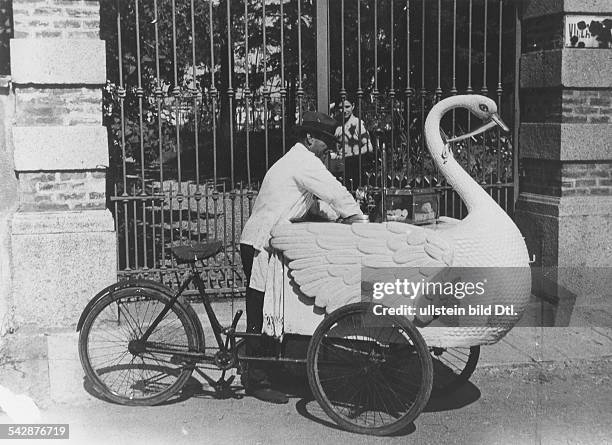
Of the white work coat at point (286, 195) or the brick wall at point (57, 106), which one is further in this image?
the brick wall at point (57, 106)

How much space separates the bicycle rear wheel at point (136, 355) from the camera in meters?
4.96

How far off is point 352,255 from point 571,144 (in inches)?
140

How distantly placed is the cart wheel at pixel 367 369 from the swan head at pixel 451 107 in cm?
128

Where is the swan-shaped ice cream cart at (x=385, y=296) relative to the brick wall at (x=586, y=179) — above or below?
below

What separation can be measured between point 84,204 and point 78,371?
1.47m

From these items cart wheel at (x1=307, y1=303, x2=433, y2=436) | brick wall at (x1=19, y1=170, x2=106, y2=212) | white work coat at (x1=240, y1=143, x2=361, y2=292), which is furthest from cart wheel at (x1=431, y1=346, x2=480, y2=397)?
brick wall at (x1=19, y1=170, x2=106, y2=212)

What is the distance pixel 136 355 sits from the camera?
Answer: 5070 millimetres

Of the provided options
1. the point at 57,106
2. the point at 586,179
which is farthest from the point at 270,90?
the point at 586,179

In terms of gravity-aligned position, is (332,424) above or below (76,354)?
below

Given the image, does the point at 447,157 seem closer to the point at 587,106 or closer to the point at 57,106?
the point at 587,106

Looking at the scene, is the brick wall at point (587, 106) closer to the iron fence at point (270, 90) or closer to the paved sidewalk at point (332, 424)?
the iron fence at point (270, 90)

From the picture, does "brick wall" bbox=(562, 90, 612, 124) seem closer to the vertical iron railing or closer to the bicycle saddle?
the vertical iron railing

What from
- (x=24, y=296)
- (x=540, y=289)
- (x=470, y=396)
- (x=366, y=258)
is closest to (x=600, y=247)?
(x=540, y=289)

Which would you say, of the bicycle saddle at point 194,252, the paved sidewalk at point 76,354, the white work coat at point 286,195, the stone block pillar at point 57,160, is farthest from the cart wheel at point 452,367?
the stone block pillar at point 57,160
